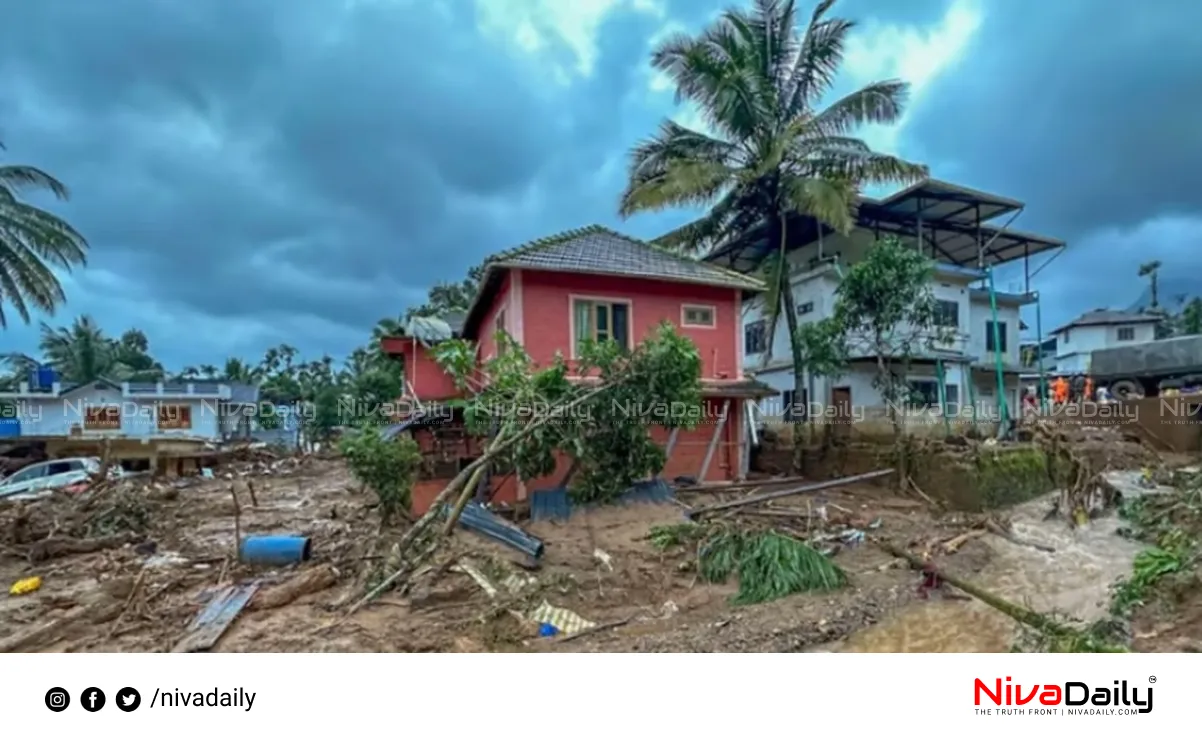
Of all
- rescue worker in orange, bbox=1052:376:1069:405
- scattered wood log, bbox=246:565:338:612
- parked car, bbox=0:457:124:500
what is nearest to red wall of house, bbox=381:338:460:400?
scattered wood log, bbox=246:565:338:612

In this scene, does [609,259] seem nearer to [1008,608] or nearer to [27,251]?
[1008,608]

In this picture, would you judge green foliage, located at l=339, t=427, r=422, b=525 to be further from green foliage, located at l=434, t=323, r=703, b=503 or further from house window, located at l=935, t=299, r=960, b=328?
house window, located at l=935, t=299, r=960, b=328

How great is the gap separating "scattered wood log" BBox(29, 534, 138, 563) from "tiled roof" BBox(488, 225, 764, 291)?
6.80 meters

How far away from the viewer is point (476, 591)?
17.6ft

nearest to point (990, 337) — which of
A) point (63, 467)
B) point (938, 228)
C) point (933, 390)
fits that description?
point (933, 390)

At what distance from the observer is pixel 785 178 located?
12.0 metres

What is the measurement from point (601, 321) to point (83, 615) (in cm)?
724

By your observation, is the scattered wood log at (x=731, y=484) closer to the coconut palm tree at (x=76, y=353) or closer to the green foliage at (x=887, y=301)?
the green foliage at (x=887, y=301)

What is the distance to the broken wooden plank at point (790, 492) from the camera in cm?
769
